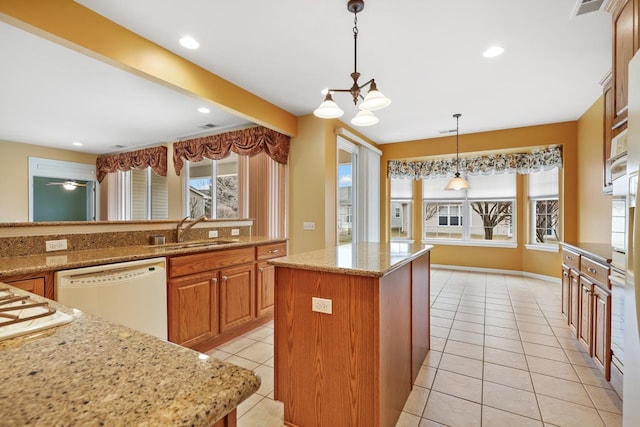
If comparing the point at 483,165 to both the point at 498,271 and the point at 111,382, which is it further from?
the point at 111,382

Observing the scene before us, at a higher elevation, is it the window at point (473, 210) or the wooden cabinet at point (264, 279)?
the window at point (473, 210)

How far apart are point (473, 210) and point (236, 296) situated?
5.16 m

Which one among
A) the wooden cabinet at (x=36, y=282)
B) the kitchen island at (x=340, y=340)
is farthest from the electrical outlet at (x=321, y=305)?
the wooden cabinet at (x=36, y=282)

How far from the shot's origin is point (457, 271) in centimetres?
594

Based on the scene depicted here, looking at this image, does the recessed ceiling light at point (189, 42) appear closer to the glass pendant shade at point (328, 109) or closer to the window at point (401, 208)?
the glass pendant shade at point (328, 109)

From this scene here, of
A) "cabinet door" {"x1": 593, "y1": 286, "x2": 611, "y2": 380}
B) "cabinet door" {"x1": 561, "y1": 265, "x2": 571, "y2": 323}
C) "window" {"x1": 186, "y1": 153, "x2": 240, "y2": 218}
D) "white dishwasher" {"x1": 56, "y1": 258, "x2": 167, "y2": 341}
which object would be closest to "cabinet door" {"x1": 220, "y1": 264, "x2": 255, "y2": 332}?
"white dishwasher" {"x1": 56, "y1": 258, "x2": 167, "y2": 341}

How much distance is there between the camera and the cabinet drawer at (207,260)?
2.35 m

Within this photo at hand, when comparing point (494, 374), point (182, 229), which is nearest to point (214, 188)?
point (182, 229)

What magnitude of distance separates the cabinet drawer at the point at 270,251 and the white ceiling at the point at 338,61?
5.99 ft

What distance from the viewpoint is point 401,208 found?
6.55 m

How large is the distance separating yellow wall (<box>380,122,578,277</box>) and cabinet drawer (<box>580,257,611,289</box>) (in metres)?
2.65

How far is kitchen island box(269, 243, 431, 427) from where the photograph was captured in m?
1.50

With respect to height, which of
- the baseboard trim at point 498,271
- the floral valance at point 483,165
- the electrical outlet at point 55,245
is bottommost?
the baseboard trim at point 498,271

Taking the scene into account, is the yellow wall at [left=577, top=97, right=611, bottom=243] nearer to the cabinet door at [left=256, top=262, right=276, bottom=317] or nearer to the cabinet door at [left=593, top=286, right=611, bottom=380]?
the cabinet door at [left=593, top=286, right=611, bottom=380]
